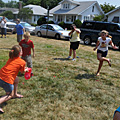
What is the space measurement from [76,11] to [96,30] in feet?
93.4

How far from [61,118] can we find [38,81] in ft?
6.63

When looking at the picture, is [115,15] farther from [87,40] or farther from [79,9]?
[87,40]

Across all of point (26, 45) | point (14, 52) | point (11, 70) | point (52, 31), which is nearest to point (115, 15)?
point (52, 31)

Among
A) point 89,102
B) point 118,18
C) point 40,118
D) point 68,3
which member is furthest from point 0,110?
point 68,3

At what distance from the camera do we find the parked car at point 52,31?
51.6ft

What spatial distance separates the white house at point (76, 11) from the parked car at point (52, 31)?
76.0 feet

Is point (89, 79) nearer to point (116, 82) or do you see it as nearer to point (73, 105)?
point (116, 82)

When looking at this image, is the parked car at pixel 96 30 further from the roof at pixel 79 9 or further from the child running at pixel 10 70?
the roof at pixel 79 9

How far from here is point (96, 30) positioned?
515 inches

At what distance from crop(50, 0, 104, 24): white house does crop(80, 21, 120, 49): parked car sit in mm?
26324

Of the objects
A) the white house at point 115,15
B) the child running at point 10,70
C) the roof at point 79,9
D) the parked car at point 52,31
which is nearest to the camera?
the child running at point 10,70

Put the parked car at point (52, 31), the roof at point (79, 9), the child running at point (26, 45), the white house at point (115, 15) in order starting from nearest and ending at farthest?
the child running at point (26, 45), the parked car at point (52, 31), the white house at point (115, 15), the roof at point (79, 9)

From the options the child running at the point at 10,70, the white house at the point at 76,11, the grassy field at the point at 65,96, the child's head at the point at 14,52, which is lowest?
the grassy field at the point at 65,96

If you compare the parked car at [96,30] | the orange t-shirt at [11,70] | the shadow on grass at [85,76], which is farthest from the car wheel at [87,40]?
the orange t-shirt at [11,70]
